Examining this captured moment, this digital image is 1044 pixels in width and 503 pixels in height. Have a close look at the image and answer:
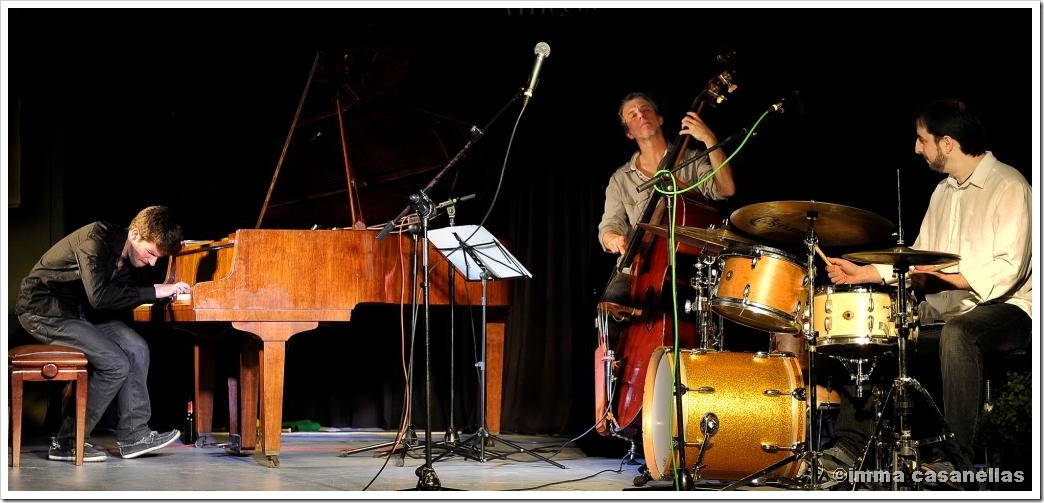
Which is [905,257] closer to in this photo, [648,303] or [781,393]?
[781,393]

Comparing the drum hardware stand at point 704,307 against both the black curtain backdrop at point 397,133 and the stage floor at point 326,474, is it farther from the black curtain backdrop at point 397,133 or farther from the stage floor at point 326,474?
the black curtain backdrop at point 397,133

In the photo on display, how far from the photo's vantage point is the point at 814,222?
4.07 meters

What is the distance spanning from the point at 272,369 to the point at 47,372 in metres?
1.00

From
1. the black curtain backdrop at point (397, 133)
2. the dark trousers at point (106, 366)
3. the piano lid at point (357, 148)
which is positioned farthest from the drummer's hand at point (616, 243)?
the dark trousers at point (106, 366)

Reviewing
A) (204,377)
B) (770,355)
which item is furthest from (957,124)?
(204,377)

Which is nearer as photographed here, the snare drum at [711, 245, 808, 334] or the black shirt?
the snare drum at [711, 245, 808, 334]

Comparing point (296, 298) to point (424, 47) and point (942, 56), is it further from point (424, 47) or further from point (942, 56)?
point (942, 56)

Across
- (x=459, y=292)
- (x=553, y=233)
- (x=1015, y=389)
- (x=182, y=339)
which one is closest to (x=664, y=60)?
(x=553, y=233)

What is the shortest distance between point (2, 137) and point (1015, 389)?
362cm

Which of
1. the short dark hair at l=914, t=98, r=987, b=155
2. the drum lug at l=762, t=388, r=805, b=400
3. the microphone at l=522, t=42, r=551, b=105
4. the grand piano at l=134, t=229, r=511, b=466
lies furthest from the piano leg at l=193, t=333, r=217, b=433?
the short dark hair at l=914, t=98, r=987, b=155

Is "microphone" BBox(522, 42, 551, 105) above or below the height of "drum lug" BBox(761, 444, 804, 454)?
above

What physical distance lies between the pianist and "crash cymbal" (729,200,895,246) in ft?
8.63

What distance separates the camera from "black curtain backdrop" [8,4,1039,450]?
6.21m

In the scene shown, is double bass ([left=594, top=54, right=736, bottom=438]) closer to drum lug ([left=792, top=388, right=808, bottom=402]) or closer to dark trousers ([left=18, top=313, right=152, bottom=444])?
drum lug ([left=792, top=388, right=808, bottom=402])
